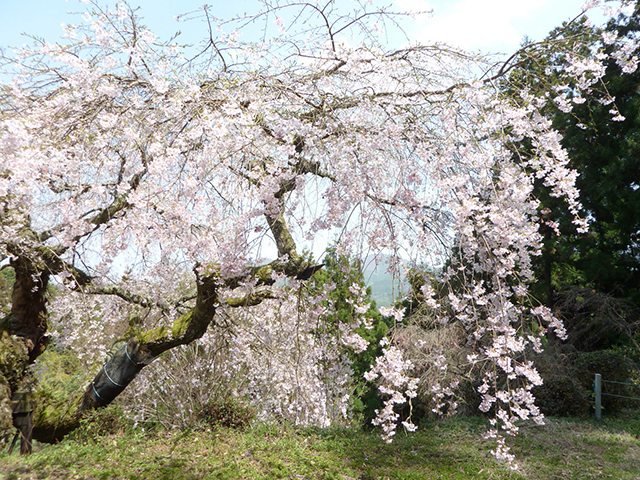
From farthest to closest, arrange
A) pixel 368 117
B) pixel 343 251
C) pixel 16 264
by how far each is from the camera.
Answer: pixel 16 264, pixel 343 251, pixel 368 117

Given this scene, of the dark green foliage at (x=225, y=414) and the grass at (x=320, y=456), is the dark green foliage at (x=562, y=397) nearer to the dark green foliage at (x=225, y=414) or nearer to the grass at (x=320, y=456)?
the grass at (x=320, y=456)

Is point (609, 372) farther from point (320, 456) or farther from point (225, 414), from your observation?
point (225, 414)

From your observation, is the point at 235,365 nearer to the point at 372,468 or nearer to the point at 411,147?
the point at 372,468

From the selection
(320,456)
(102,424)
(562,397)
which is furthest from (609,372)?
(102,424)

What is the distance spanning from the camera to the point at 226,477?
15.7ft

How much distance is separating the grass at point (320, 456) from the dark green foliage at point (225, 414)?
0.24 m

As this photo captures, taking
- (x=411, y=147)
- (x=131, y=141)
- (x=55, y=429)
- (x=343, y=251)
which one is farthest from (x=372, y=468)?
(x=131, y=141)

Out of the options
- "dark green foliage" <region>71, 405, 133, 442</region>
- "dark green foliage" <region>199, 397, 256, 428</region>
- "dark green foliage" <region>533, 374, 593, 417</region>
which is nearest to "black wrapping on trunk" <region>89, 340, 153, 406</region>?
"dark green foliage" <region>71, 405, 133, 442</region>

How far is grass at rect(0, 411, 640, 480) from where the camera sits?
4.75m

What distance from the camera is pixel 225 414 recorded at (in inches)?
278

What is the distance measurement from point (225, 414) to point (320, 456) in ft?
6.55

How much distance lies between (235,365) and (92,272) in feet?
11.4

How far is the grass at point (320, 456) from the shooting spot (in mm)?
4750

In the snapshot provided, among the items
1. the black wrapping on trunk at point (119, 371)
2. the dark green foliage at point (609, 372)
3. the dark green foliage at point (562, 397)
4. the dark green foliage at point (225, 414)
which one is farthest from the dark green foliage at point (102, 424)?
the dark green foliage at point (609, 372)
